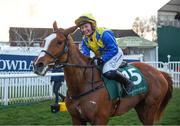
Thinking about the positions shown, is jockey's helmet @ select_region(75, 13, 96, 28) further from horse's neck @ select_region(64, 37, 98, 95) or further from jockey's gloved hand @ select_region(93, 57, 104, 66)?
jockey's gloved hand @ select_region(93, 57, 104, 66)

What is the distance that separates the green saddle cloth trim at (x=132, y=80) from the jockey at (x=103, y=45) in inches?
3.3

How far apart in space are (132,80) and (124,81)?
38 cm

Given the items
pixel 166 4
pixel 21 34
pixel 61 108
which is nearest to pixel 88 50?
pixel 61 108

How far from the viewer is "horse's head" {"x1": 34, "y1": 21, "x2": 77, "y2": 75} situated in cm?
472

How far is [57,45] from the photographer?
16.1 ft

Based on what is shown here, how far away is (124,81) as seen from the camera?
5.40 meters

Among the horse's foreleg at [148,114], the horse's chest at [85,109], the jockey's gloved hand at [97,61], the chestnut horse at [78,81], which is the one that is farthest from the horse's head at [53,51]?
the horse's foreleg at [148,114]

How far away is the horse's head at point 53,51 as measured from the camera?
4720mm

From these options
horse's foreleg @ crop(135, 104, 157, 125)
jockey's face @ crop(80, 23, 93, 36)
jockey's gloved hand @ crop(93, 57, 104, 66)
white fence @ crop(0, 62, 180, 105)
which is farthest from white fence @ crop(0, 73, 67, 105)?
jockey's face @ crop(80, 23, 93, 36)

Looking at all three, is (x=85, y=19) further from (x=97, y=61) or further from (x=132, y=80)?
(x=132, y=80)

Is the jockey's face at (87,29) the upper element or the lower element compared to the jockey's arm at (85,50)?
upper

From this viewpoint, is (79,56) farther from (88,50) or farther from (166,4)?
(166,4)

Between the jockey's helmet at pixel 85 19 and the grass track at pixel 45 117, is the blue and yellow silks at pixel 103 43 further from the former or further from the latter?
the grass track at pixel 45 117

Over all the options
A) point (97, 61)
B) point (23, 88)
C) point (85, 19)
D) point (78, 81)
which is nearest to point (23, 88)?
point (23, 88)
